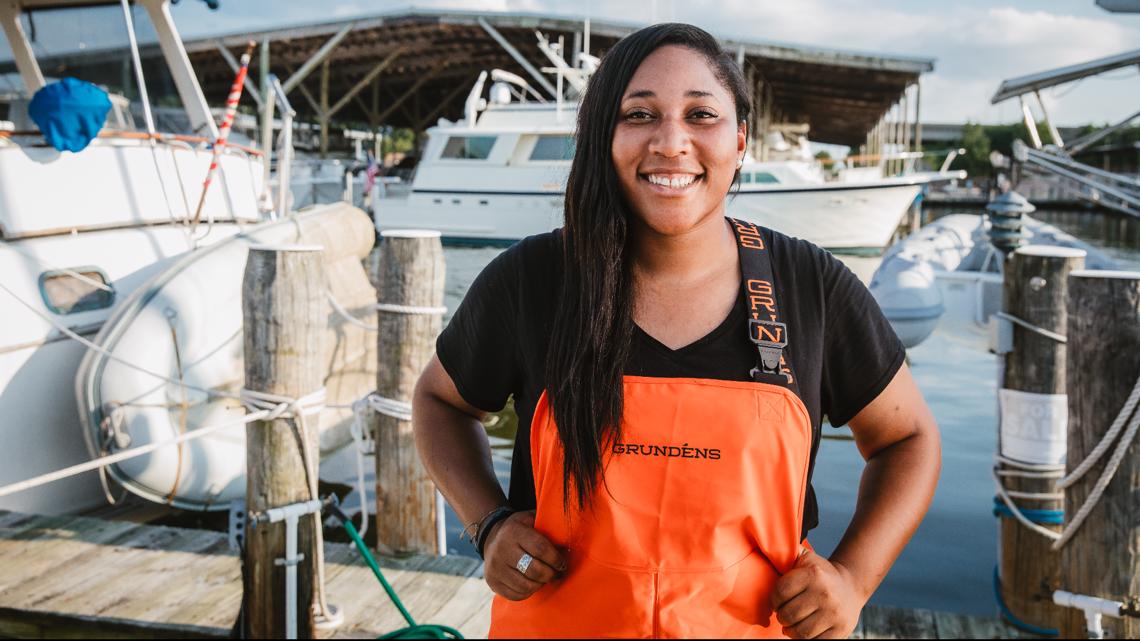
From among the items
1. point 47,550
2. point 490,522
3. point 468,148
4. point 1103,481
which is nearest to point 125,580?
point 47,550

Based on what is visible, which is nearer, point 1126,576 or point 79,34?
point 1126,576

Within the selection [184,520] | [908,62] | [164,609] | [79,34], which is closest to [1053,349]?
[164,609]

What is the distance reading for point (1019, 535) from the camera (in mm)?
3844

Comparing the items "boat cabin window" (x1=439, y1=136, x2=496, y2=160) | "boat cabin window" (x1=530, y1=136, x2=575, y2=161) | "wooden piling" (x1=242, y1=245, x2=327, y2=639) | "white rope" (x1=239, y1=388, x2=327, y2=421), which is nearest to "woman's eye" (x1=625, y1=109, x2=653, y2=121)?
"wooden piling" (x1=242, y1=245, x2=327, y2=639)

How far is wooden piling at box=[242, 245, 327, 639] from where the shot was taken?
3.12 m

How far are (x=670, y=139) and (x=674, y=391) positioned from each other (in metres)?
0.41

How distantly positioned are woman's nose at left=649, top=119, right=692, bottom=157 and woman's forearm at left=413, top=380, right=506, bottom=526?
2.17 ft

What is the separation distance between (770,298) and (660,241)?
0.21 meters

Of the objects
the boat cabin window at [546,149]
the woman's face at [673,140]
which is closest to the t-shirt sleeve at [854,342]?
the woman's face at [673,140]

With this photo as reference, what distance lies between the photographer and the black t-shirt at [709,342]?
4.59ft

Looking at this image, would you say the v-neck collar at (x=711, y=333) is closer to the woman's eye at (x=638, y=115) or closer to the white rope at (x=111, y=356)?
the woman's eye at (x=638, y=115)

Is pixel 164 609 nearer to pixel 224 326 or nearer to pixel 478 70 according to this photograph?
pixel 224 326

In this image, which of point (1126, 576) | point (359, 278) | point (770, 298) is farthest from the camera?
point (359, 278)

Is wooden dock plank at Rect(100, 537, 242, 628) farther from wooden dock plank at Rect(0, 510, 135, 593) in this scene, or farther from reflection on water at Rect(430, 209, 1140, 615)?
reflection on water at Rect(430, 209, 1140, 615)
